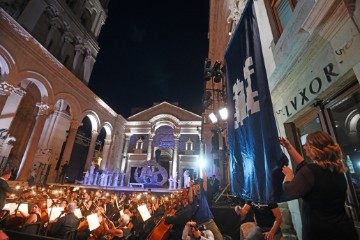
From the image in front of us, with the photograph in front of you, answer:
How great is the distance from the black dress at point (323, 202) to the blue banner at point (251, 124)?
39 cm

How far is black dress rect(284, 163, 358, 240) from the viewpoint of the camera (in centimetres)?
158

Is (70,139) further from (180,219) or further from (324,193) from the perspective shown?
(324,193)

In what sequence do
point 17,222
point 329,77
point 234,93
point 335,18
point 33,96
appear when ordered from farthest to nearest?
1. point 33,96
2. point 17,222
3. point 234,93
4. point 329,77
5. point 335,18

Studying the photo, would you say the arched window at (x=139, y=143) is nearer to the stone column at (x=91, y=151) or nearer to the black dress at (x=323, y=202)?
the stone column at (x=91, y=151)

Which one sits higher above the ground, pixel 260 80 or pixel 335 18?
pixel 335 18

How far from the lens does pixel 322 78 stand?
278 centimetres

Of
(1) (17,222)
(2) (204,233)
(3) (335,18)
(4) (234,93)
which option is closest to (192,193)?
(2) (204,233)

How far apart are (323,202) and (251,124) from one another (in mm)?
1297

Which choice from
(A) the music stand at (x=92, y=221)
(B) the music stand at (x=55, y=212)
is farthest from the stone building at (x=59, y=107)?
(A) the music stand at (x=92, y=221)

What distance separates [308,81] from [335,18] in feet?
3.23

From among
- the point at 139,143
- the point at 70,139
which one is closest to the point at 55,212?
the point at 70,139

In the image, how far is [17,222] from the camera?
539 centimetres

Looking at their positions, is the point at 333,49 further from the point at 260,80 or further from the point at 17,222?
the point at 17,222

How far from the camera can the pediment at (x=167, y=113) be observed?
3089 centimetres
